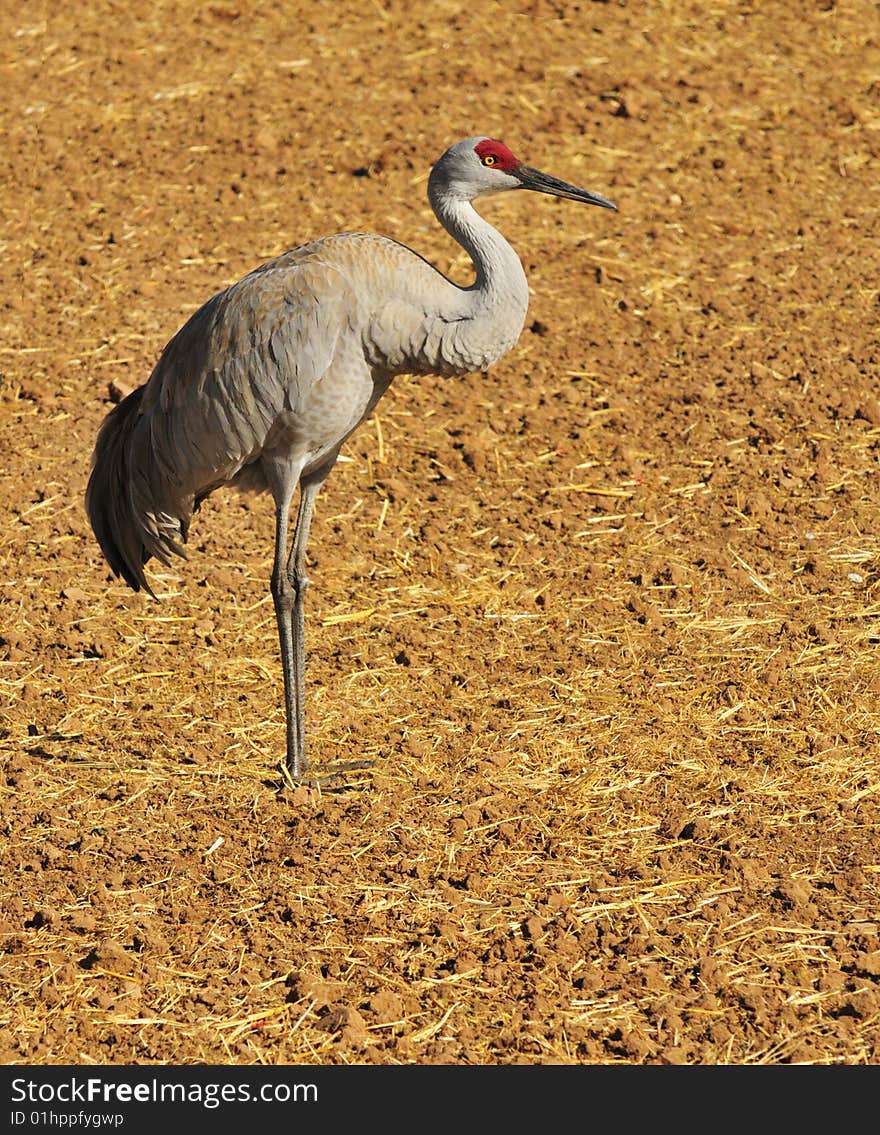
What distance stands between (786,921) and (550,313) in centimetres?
456

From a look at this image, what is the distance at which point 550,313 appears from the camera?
334 inches

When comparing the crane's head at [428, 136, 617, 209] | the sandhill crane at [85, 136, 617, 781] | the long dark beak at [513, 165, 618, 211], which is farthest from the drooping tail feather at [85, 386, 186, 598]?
the long dark beak at [513, 165, 618, 211]

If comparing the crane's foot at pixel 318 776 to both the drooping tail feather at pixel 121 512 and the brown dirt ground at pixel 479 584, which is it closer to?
the brown dirt ground at pixel 479 584

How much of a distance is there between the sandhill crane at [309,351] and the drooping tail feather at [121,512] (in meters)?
0.13

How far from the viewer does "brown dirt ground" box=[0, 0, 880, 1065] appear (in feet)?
14.8

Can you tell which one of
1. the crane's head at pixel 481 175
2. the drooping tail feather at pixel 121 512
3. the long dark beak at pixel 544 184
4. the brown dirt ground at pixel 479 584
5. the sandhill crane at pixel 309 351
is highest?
the crane's head at pixel 481 175

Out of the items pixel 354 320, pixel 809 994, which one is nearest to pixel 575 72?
pixel 354 320

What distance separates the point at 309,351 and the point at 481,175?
89 centimetres

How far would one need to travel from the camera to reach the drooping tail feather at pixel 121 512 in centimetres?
599

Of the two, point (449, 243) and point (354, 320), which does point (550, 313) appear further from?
point (354, 320)

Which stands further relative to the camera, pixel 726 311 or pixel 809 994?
pixel 726 311

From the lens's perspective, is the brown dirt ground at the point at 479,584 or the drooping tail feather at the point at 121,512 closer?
the brown dirt ground at the point at 479,584

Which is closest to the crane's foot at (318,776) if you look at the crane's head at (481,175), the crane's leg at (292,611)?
the crane's leg at (292,611)

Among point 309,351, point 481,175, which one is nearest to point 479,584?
point 309,351
